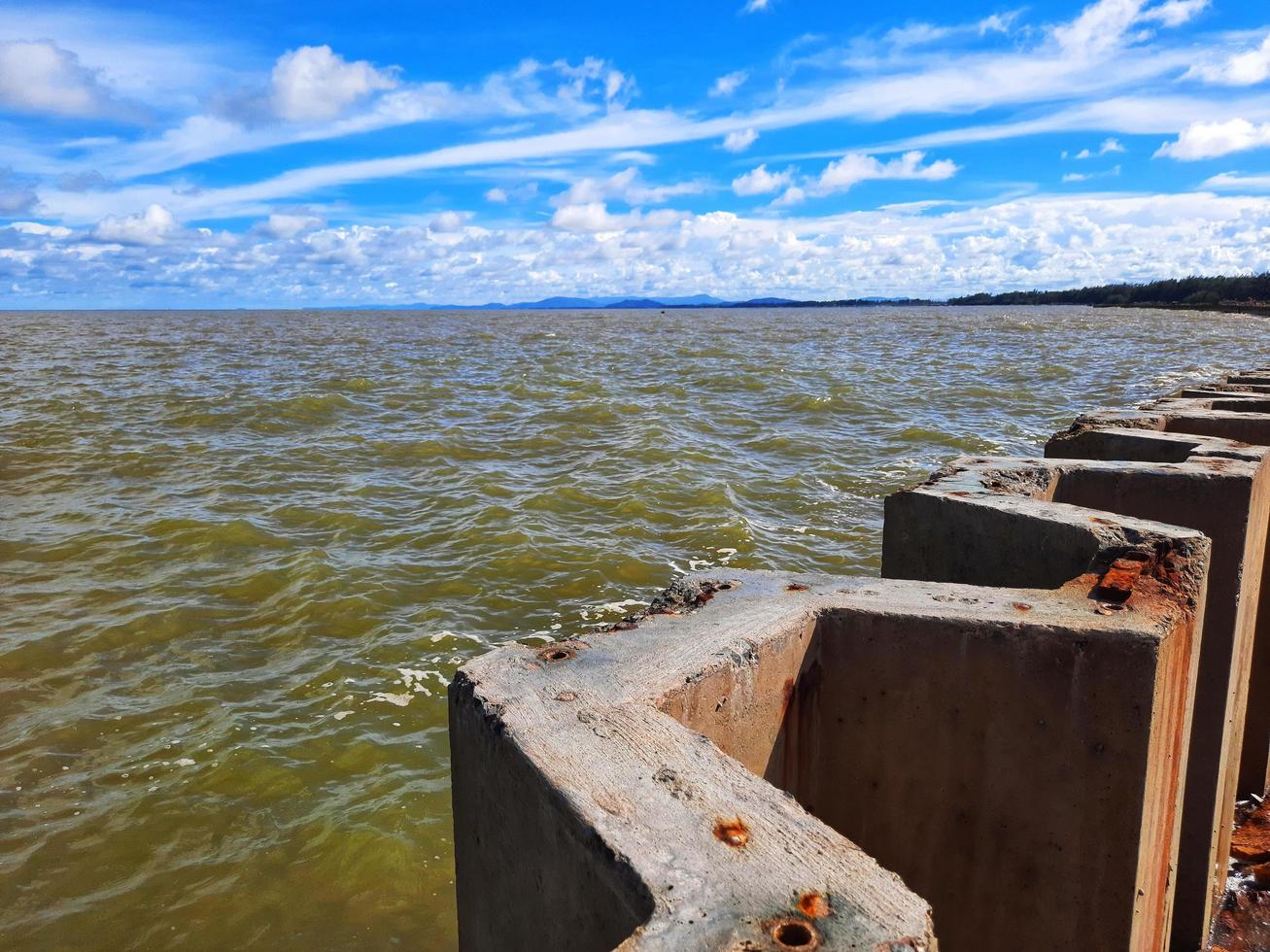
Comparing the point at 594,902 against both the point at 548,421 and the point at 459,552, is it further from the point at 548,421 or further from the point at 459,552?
the point at 548,421

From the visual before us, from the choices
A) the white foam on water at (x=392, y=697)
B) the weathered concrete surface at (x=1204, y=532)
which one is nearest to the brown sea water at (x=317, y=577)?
the white foam on water at (x=392, y=697)

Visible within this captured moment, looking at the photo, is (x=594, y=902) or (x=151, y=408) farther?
(x=151, y=408)

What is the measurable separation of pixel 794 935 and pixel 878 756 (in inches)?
49.1

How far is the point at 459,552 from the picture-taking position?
7535 mm

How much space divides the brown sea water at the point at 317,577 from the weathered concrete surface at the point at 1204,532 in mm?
2398

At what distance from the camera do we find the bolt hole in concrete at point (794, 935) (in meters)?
1.22

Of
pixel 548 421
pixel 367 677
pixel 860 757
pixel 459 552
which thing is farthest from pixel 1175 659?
pixel 548 421

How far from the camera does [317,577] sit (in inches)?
269

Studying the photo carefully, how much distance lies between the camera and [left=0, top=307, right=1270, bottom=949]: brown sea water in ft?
12.0

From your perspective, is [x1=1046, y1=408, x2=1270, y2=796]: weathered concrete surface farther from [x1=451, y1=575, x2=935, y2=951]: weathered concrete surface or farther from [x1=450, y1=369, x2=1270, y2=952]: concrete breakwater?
[x1=451, y1=575, x2=935, y2=951]: weathered concrete surface

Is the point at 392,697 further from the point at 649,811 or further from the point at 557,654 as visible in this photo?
the point at 649,811

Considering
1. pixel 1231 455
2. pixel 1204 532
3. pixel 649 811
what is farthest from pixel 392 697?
pixel 1231 455

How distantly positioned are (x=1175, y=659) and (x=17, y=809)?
4.65 meters

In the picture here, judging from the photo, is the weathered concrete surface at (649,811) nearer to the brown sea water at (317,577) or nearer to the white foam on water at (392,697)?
the brown sea water at (317,577)
